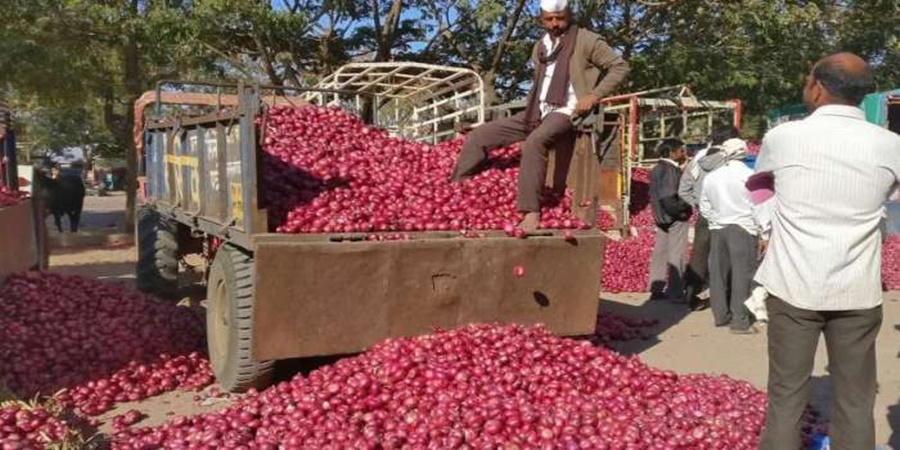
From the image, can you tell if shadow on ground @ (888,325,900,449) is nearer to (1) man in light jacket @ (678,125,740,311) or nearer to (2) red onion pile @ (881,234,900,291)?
(1) man in light jacket @ (678,125,740,311)

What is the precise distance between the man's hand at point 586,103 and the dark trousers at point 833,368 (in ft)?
7.63

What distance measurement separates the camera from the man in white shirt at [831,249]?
3230 millimetres

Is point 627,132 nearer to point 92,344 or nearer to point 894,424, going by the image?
point 894,424

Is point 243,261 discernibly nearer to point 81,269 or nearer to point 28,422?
point 28,422

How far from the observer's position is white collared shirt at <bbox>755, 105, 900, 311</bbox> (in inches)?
127

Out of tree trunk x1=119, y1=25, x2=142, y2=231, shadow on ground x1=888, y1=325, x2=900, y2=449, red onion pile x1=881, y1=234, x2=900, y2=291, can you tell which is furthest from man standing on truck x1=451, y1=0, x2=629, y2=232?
tree trunk x1=119, y1=25, x2=142, y2=231

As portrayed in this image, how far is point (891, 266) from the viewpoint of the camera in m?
10.5

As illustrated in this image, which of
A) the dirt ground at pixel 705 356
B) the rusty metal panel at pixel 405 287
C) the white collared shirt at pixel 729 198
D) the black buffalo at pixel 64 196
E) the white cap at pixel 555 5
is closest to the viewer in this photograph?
the rusty metal panel at pixel 405 287

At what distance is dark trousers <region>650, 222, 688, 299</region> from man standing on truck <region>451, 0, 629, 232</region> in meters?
3.97

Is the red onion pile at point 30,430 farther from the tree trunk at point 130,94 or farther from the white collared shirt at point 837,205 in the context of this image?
the tree trunk at point 130,94

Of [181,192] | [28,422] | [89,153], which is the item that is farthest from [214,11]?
[89,153]

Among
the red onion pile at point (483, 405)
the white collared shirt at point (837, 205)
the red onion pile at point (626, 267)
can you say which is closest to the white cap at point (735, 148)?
the red onion pile at point (626, 267)

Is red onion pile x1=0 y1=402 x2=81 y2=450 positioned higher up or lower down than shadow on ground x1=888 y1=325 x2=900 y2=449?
higher up

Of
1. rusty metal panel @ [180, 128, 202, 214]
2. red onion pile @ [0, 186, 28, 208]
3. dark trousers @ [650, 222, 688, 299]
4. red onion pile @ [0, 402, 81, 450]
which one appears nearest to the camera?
red onion pile @ [0, 402, 81, 450]
